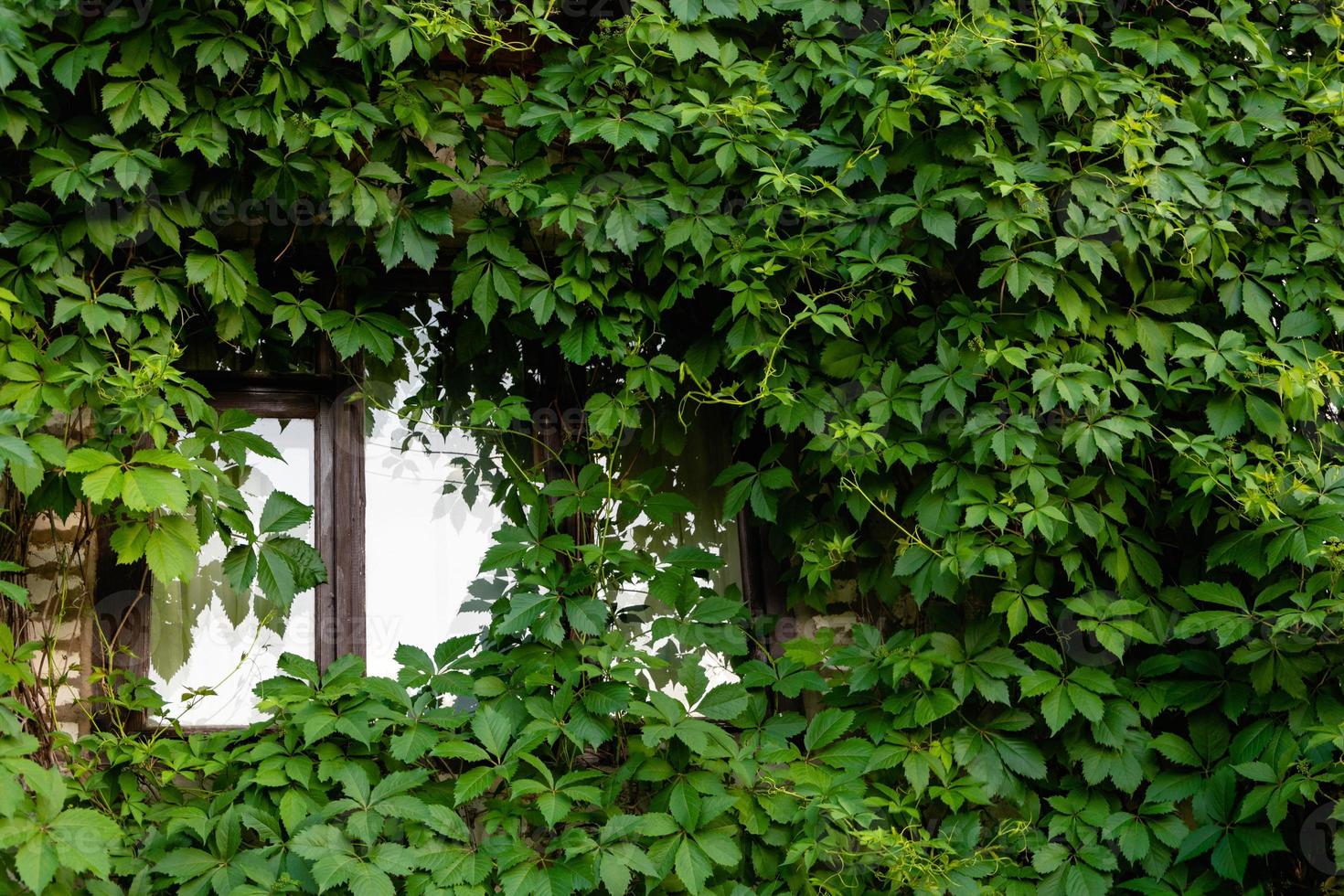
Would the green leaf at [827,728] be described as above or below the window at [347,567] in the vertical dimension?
below

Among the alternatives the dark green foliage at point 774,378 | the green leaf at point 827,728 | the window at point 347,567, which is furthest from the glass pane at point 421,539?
the green leaf at point 827,728

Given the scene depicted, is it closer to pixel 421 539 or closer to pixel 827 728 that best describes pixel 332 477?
pixel 421 539

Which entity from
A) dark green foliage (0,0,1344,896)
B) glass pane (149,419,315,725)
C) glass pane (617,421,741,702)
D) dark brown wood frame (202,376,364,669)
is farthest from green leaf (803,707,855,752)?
glass pane (149,419,315,725)

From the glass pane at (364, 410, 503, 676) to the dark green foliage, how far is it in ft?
0.48

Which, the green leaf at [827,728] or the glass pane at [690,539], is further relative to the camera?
the glass pane at [690,539]

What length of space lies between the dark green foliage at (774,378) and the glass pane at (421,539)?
0.15 meters

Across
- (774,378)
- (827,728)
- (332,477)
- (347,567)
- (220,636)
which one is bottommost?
(827,728)

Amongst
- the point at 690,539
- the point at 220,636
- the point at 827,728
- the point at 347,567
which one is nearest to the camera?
the point at 827,728

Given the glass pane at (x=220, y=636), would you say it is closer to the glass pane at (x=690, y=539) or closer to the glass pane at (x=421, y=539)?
the glass pane at (x=421, y=539)

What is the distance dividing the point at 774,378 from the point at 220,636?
1.73 metres

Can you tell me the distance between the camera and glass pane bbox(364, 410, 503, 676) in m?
3.55

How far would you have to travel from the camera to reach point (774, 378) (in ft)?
11.5

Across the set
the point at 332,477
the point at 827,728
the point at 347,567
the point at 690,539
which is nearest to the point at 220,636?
Result: the point at 347,567

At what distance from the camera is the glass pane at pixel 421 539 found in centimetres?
355
